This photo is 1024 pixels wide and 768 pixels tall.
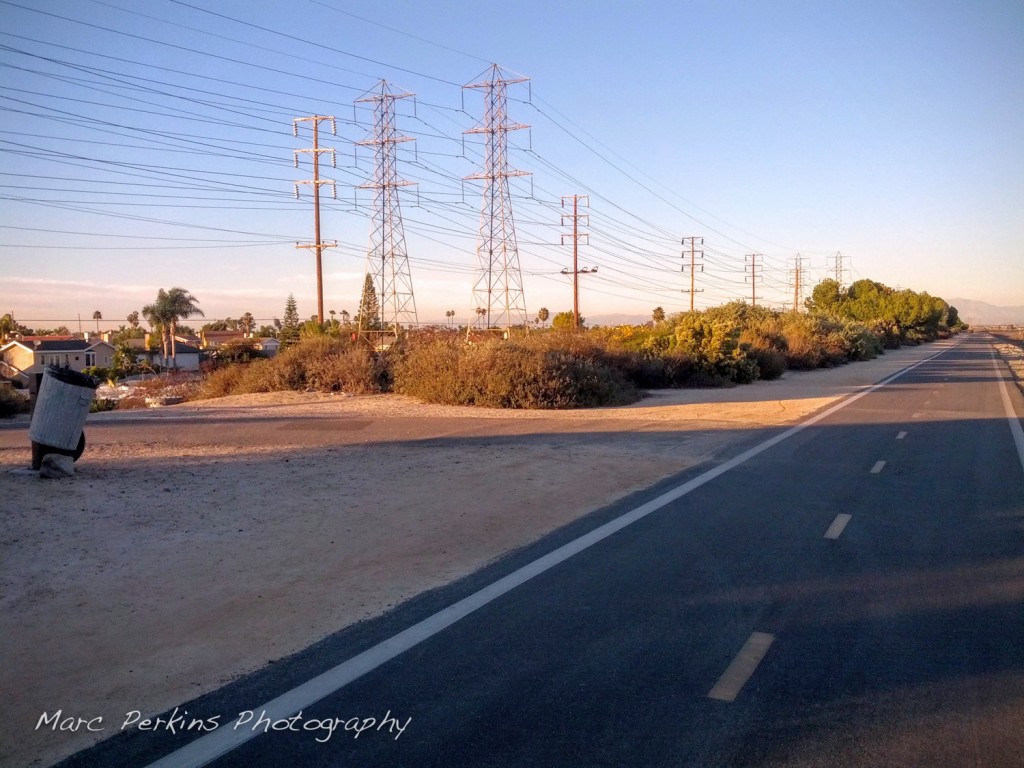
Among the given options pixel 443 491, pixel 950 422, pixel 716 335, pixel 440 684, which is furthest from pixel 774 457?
pixel 716 335

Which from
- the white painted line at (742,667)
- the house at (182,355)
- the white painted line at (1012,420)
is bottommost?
the white painted line at (1012,420)

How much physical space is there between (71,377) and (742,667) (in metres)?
10.2

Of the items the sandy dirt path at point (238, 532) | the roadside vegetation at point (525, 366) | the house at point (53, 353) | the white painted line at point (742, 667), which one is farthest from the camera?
the house at point (53, 353)

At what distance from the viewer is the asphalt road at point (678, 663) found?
17.3 feet

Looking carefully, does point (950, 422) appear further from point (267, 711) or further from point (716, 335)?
point (267, 711)

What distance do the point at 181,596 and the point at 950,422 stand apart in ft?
70.6

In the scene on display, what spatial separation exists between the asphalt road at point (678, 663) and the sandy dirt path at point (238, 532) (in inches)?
21.5

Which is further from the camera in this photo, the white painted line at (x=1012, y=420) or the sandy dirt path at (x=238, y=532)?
the white painted line at (x=1012, y=420)

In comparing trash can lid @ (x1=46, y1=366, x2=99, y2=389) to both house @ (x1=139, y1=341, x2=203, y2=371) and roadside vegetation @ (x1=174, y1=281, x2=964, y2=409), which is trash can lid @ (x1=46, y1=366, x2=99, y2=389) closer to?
roadside vegetation @ (x1=174, y1=281, x2=964, y2=409)

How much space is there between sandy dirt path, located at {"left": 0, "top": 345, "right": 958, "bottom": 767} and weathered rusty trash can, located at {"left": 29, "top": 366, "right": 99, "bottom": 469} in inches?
18.8

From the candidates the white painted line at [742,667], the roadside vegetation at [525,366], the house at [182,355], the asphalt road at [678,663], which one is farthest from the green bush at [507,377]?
the house at [182,355]

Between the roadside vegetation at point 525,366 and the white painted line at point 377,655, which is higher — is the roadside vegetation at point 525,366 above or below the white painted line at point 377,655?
above

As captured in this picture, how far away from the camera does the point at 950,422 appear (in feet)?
80.1

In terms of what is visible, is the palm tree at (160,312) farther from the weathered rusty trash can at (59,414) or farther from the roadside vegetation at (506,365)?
the weathered rusty trash can at (59,414)
